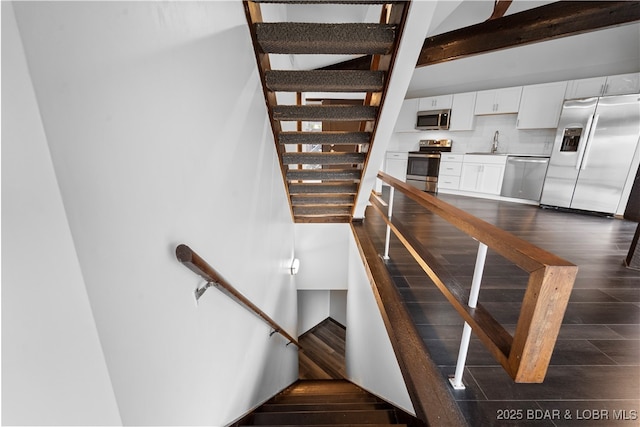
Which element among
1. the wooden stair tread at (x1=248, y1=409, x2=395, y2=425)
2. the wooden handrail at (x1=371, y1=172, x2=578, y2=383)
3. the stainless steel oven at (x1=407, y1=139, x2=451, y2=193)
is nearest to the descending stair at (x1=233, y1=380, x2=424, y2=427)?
the wooden stair tread at (x1=248, y1=409, x2=395, y2=425)

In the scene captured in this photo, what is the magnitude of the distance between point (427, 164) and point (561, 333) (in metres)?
4.88

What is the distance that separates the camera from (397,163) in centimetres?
646

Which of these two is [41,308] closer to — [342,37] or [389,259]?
[342,37]

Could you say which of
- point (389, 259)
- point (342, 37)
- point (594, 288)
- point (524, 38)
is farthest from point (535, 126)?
point (342, 37)

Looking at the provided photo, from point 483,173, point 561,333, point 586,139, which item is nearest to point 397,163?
point 483,173

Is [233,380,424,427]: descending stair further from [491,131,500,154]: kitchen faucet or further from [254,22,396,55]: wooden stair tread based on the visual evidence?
[491,131,500,154]: kitchen faucet

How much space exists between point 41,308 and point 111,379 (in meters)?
0.26

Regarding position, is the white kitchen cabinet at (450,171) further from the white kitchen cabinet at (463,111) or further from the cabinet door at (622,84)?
the cabinet door at (622,84)

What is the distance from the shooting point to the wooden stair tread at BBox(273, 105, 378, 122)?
6.39 ft

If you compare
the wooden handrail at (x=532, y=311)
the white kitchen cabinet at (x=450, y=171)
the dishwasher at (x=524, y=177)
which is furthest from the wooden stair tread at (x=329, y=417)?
the white kitchen cabinet at (x=450, y=171)

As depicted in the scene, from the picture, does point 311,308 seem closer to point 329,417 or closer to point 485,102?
point 329,417

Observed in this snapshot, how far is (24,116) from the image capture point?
0.44 m

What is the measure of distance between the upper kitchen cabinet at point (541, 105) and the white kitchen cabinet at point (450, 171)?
47.1 inches

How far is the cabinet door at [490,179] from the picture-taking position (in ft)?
16.6
